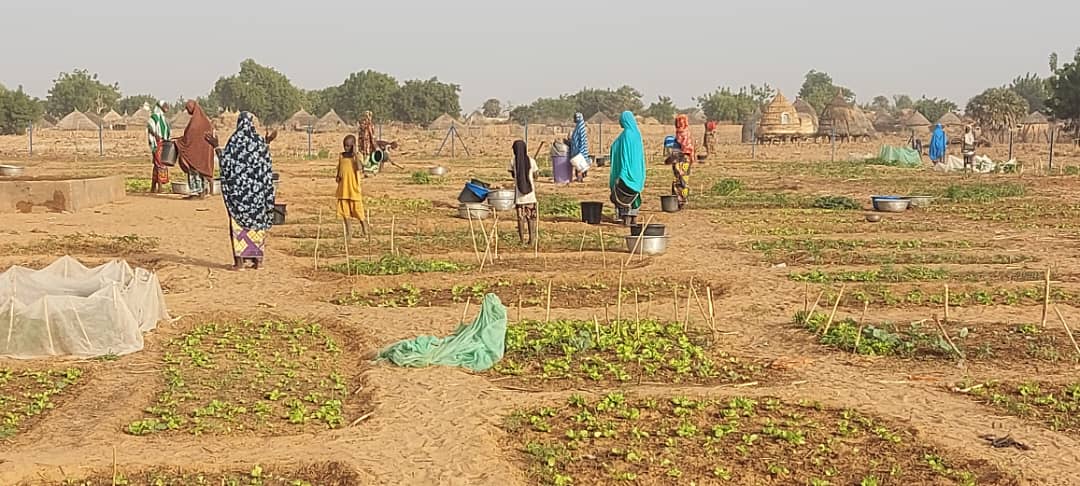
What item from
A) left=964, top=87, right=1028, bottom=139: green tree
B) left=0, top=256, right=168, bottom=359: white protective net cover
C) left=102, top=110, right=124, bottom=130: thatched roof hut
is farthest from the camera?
left=102, top=110, right=124, bottom=130: thatched roof hut

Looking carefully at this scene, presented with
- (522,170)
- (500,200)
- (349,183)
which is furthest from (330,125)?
(522,170)

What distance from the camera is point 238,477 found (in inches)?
196

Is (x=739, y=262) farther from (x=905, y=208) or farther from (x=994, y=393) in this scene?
(x=905, y=208)

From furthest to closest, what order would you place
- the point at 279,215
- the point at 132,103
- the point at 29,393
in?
the point at 132,103 → the point at 279,215 → the point at 29,393

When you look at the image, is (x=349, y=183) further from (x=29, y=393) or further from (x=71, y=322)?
(x=29, y=393)

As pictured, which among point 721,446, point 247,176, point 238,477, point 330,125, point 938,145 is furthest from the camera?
point 330,125

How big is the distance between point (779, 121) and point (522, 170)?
4207cm

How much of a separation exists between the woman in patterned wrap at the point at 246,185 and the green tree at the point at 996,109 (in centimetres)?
4902

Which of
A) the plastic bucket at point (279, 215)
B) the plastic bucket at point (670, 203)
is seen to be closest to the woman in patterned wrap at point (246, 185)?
the plastic bucket at point (279, 215)

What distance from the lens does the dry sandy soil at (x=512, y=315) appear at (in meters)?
5.33

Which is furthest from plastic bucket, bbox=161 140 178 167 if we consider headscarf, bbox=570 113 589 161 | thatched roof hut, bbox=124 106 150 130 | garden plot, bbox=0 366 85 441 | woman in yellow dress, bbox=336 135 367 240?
thatched roof hut, bbox=124 106 150 130

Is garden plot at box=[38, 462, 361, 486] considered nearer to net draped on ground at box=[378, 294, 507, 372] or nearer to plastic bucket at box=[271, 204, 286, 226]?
net draped on ground at box=[378, 294, 507, 372]

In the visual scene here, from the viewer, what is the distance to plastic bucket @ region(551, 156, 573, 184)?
22.5m

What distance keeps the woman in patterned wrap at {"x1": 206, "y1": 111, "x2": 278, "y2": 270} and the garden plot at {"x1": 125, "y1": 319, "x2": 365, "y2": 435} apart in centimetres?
242
